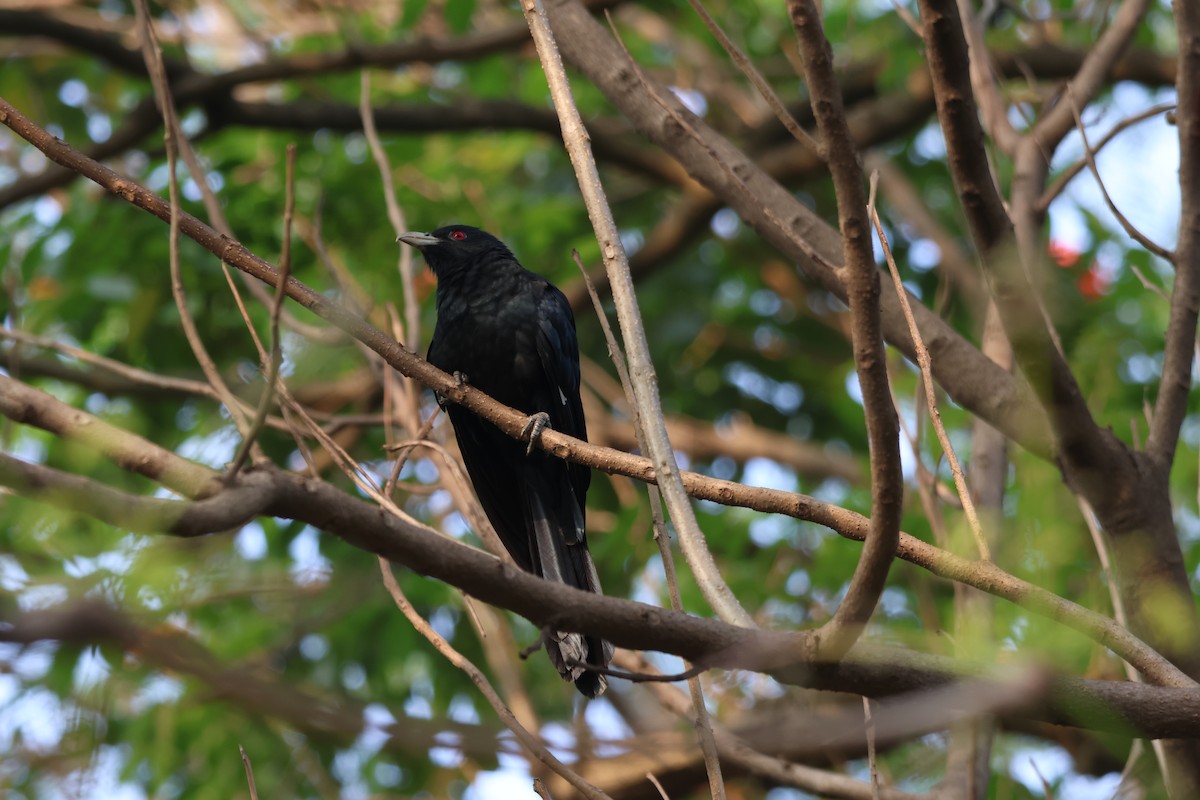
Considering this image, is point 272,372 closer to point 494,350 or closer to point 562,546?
point 562,546

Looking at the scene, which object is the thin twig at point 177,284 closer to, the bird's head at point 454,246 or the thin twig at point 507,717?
the thin twig at point 507,717

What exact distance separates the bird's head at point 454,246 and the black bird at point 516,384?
2 cm

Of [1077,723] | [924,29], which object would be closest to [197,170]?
[924,29]

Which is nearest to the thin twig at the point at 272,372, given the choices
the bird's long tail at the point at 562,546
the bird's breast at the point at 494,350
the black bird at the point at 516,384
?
the bird's long tail at the point at 562,546

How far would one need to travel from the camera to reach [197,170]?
14.1ft

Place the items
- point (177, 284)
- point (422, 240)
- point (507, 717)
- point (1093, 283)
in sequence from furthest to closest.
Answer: point (1093, 283), point (422, 240), point (177, 284), point (507, 717)

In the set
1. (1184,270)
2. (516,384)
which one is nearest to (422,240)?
(516,384)

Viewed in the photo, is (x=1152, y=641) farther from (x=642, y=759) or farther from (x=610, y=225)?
(x=642, y=759)

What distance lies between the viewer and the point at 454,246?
19.1ft

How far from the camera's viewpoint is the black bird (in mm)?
5039

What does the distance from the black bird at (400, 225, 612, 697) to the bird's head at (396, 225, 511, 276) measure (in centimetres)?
2

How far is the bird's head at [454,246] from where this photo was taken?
576cm

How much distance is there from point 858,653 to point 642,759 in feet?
11.6

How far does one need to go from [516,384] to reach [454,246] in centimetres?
87
